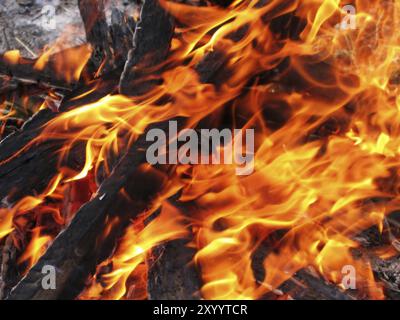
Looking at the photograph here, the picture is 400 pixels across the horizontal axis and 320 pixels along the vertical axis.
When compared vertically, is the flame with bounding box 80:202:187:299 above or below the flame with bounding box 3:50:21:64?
below

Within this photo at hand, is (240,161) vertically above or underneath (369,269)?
above

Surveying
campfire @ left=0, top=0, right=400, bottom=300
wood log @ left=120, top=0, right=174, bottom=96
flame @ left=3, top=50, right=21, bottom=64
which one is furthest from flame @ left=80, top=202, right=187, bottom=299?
flame @ left=3, top=50, right=21, bottom=64

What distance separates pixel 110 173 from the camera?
2.52 m

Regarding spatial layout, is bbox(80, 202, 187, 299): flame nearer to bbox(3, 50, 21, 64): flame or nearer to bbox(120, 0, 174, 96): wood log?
bbox(120, 0, 174, 96): wood log

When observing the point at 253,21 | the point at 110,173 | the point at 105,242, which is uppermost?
the point at 253,21

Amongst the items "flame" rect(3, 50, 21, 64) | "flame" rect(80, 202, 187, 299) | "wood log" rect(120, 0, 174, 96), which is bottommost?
"flame" rect(80, 202, 187, 299)

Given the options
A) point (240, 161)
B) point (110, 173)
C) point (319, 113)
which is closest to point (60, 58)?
point (110, 173)

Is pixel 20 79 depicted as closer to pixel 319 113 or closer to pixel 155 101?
pixel 155 101

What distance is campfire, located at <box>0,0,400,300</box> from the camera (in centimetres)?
243

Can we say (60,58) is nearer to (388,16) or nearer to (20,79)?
(20,79)

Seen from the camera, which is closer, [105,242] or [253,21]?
[105,242]
